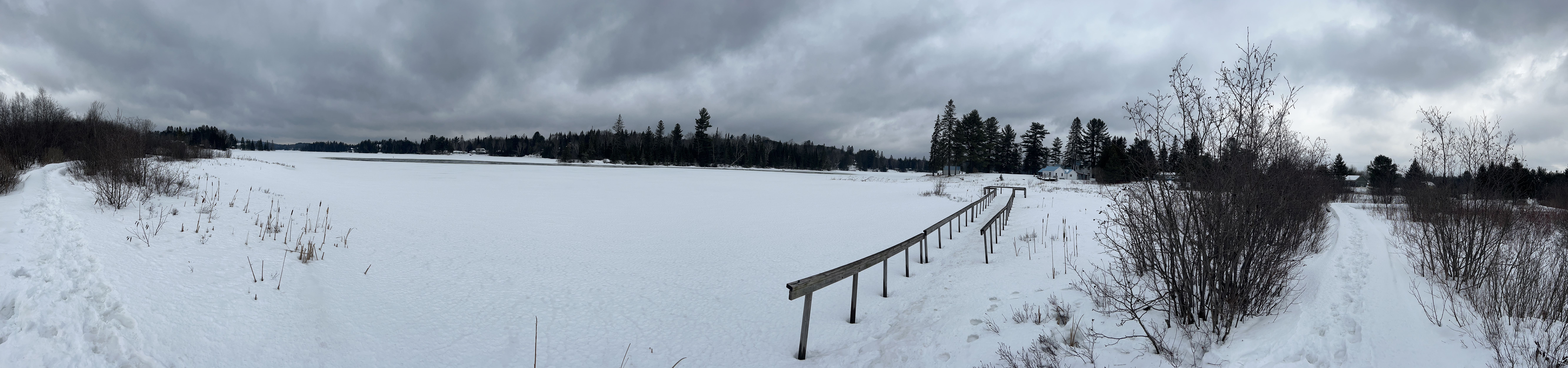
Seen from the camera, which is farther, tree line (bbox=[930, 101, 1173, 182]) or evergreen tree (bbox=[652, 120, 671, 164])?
evergreen tree (bbox=[652, 120, 671, 164])

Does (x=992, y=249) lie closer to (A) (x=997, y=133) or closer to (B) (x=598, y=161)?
(A) (x=997, y=133)

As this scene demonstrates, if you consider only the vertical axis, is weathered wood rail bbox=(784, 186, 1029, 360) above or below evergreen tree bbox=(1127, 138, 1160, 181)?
below

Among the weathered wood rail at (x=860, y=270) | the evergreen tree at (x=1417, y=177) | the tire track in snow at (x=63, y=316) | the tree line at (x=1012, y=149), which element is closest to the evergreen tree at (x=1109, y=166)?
the tree line at (x=1012, y=149)

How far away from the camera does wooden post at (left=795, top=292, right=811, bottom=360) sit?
15.0 ft

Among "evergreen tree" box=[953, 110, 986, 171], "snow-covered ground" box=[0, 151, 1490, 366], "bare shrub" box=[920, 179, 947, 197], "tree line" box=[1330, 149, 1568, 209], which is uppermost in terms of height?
"evergreen tree" box=[953, 110, 986, 171]

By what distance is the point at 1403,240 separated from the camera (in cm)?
→ 1028

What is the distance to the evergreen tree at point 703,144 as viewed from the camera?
8956cm

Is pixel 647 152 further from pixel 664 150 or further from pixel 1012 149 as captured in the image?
pixel 1012 149

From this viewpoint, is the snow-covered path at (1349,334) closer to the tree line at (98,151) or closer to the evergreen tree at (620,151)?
the tree line at (98,151)

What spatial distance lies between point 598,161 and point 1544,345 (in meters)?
100

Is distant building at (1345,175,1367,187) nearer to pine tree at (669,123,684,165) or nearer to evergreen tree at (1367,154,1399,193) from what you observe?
evergreen tree at (1367,154,1399,193)

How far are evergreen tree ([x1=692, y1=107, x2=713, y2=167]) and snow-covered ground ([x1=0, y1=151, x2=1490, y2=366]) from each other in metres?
77.4

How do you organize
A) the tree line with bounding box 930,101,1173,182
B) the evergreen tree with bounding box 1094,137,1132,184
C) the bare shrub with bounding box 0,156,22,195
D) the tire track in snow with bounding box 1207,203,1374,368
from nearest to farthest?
1. the tire track in snow with bounding box 1207,203,1374,368
2. the bare shrub with bounding box 0,156,22,195
3. the evergreen tree with bounding box 1094,137,1132,184
4. the tree line with bounding box 930,101,1173,182

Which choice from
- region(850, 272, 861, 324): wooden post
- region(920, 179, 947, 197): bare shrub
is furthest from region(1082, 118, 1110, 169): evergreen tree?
region(850, 272, 861, 324): wooden post
